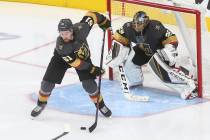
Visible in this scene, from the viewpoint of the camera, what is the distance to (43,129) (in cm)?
404

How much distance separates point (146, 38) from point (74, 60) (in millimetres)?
867

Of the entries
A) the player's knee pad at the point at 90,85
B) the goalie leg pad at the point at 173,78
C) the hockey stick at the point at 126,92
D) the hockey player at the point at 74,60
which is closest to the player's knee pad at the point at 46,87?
the hockey player at the point at 74,60

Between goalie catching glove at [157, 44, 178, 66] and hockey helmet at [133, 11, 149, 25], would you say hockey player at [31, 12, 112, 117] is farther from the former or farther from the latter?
goalie catching glove at [157, 44, 178, 66]

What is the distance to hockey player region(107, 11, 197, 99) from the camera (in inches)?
177

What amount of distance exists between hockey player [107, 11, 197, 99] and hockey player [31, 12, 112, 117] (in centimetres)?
39

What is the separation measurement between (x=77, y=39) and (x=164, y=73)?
91 centimetres

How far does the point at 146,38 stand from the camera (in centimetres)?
458

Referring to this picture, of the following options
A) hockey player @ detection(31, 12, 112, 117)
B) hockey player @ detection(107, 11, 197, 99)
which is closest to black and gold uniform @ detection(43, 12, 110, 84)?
hockey player @ detection(31, 12, 112, 117)

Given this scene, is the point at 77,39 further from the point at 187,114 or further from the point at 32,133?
the point at 187,114

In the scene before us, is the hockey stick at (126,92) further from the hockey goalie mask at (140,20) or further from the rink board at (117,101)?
the hockey goalie mask at (140,20)

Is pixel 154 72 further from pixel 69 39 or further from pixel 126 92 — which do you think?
pixel 69 39

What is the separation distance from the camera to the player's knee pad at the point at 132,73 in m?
4.82

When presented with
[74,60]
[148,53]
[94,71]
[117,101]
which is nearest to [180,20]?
[148,53]

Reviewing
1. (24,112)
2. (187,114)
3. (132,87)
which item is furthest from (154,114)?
(24,112)
